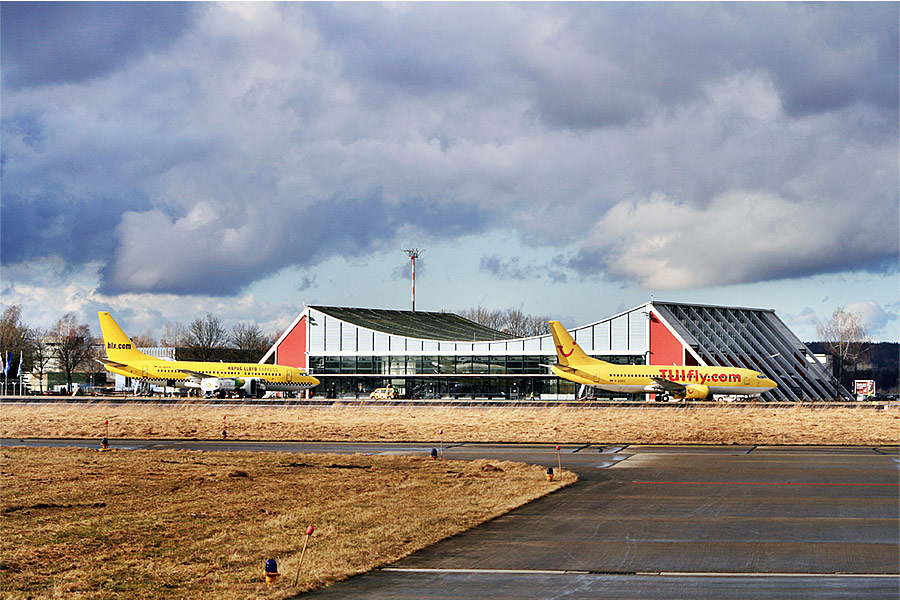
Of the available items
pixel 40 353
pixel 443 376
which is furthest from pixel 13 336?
pixel 443 376

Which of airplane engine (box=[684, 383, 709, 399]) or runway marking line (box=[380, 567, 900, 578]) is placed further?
airplane engine (box=[684, 383, 709, 399])

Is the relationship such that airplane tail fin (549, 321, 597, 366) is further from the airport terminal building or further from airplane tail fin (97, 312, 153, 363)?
airplane tail fin (97, 312, 153, 363)

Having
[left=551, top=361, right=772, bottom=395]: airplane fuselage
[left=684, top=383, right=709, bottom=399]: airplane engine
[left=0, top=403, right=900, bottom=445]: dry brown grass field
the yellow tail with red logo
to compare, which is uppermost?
the yellow tail with red logo

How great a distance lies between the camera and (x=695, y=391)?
7694 centimetres

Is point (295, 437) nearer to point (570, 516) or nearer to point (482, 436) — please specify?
point (482, 436)

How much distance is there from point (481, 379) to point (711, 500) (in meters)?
68.1

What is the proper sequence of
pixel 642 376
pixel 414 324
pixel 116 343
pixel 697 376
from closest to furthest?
pixel 642 376 → pixel 697 376 → pixel 116 343 → pixel 414 324

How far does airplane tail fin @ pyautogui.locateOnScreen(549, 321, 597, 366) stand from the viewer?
255ft

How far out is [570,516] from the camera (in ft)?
63.8

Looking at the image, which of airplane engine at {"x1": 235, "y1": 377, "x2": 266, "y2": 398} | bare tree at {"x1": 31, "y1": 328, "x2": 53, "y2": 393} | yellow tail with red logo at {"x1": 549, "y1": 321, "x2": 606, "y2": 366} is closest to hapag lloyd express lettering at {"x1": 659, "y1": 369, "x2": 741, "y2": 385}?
yellow tail with red logo at {"x1": 549, "y1": 321, "x2": 606, "y2": 366}

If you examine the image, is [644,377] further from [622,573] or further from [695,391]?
[622,573]

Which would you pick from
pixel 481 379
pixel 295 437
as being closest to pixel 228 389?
pixel 481 379

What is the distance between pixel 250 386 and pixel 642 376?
3821cm

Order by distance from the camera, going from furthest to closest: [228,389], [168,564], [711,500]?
[228,389]
[711,500]
[168,564]
